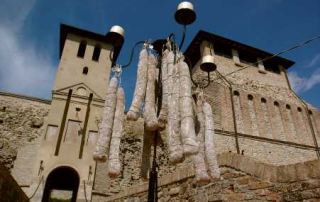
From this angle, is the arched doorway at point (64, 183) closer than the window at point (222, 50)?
Yes

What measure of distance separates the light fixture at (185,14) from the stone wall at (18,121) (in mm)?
Result: 12134

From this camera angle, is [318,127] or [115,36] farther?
[318,127]

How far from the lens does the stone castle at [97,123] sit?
1266 cm

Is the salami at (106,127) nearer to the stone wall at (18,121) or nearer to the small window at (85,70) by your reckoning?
the stone wall at (18,121)

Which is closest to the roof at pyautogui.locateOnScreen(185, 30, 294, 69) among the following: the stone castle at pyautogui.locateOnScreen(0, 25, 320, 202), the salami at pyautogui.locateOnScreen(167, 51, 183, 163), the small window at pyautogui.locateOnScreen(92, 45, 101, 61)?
the stone castle at pyautogui.locateOnScreen(0, 25, 320, 202)

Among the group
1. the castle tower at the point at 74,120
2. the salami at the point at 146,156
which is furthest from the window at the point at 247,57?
the salami at the point at 146,156

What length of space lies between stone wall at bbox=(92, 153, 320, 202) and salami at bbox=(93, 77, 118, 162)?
7.62 feet

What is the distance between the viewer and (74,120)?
1447 centimetres

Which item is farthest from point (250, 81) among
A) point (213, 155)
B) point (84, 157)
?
point (213, 155)

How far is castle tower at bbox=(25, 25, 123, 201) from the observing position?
12555 mm

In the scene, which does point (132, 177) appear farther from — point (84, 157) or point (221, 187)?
point (221, 187)

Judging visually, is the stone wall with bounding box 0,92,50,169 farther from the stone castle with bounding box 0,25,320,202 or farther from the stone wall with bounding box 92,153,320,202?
the stone wall with bounding box 92,153,320,202

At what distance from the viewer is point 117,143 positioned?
298 centimetres

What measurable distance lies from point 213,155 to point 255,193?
1.78 metres
